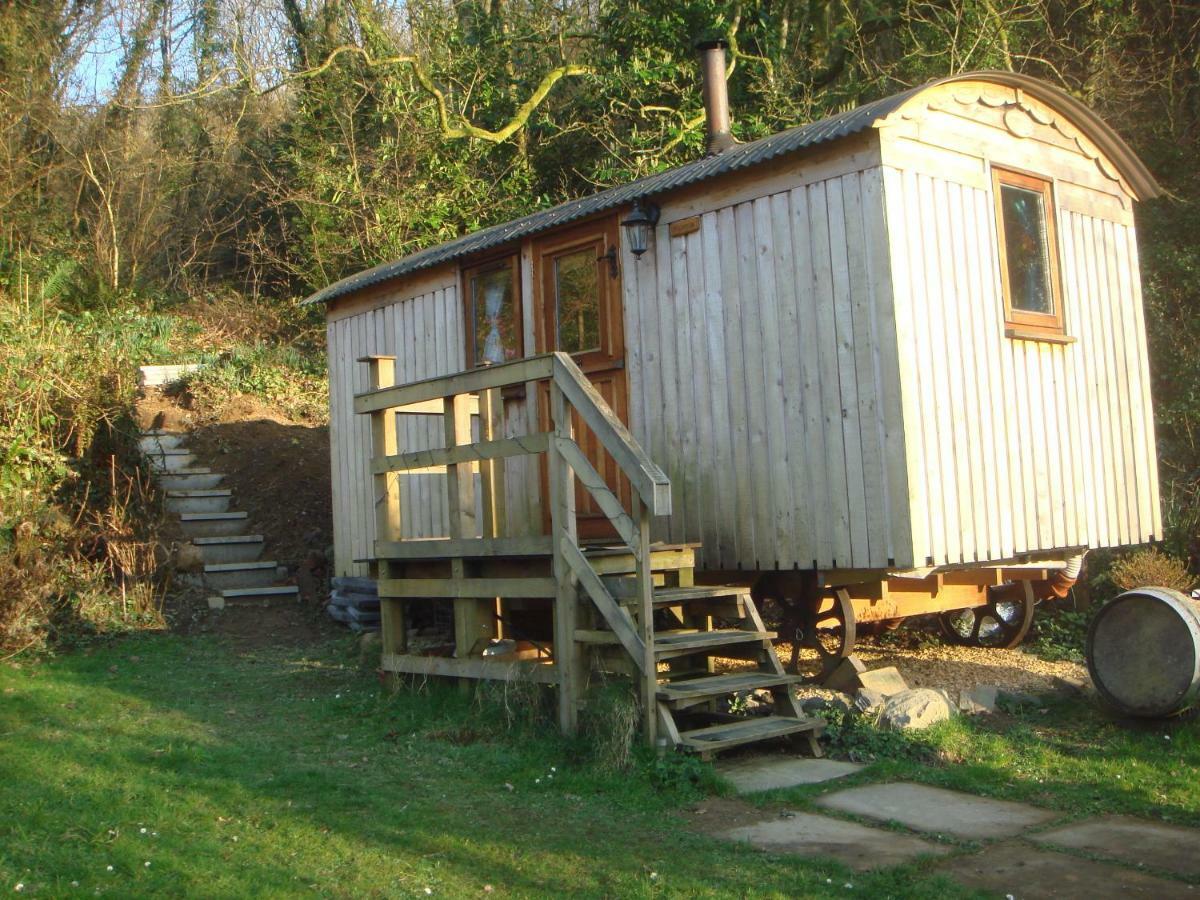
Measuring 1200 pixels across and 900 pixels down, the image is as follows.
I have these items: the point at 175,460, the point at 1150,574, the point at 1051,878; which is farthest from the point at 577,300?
the point at 175,460

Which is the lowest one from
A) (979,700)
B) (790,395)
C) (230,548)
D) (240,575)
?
(979,700)

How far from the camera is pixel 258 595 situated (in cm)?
1104

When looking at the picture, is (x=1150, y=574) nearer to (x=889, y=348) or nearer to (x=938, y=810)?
(x=889, y=348)

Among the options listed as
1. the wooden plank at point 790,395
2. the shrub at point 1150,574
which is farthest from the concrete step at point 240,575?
the shrub at point 1150,574

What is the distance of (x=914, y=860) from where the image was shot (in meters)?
4.45

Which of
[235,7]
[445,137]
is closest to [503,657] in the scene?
[445,137]

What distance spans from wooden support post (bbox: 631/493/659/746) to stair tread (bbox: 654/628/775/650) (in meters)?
0.15

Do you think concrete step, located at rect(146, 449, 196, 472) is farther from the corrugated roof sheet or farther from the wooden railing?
the wooden railing

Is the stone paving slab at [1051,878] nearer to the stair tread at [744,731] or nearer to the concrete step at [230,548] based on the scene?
the stair tread at [744,731]

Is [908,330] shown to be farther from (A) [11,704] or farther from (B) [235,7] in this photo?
(B) [235,7]

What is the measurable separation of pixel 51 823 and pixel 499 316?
17.5ft

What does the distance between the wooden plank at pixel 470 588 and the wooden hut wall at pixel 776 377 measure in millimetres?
1432

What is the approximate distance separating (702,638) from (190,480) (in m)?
7.92

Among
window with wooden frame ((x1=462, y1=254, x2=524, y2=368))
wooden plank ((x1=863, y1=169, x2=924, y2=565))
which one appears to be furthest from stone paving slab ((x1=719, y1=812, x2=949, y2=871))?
window with wooden frame ((x1=462, y1=254, x2=524, y2=368))
